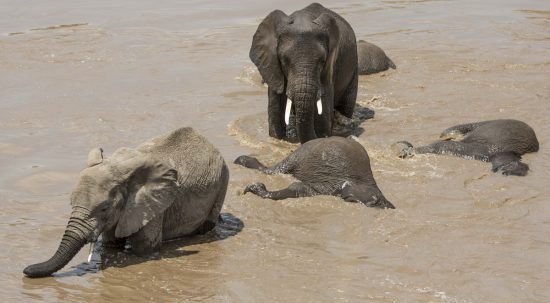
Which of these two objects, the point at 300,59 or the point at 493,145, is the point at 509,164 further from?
the point at 300,59

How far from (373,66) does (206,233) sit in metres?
7.78

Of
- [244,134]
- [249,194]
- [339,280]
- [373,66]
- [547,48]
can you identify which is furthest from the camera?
[547,48]

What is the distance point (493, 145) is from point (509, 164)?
617 millimetres

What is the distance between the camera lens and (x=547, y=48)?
59.1ft

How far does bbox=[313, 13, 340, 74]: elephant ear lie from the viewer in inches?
476

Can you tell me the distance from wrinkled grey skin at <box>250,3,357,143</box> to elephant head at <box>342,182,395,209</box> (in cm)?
193

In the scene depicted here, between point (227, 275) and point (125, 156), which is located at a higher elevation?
point (125, 156)

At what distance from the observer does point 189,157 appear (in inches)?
348

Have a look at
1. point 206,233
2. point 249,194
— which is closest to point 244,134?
point 249,194

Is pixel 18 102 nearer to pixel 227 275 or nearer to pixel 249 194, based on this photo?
pixel 249 194

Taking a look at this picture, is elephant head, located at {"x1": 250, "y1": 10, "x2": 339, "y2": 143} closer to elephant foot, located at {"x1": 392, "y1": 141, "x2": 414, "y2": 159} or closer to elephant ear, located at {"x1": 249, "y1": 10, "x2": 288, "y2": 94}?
elephant ear, located at {"x1": 249, "y1": 10, "x2": 288, "y2": 94}

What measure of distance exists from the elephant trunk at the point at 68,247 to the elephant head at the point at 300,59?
4551 mm

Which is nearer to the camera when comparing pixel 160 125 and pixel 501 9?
pixel 160 125

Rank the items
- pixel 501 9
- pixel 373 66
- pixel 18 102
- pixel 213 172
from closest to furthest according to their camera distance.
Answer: pixel 213 172 < pixel 18 102 < pixel 373 66 < pixel 501 9
